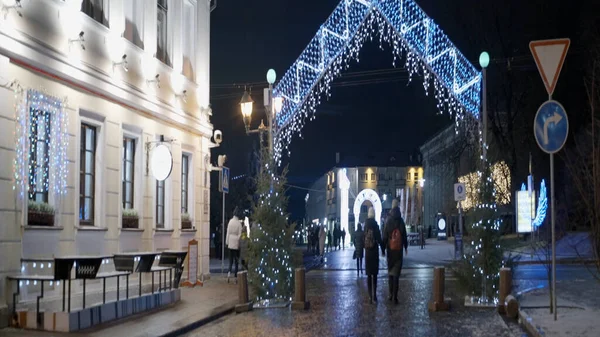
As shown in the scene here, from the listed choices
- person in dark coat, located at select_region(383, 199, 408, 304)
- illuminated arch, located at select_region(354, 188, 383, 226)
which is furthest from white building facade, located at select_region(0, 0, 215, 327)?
illuminated arch, located at select_region(354, 188, 383, 226)

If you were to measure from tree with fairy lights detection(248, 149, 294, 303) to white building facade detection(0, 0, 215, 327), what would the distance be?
3014 millimetres

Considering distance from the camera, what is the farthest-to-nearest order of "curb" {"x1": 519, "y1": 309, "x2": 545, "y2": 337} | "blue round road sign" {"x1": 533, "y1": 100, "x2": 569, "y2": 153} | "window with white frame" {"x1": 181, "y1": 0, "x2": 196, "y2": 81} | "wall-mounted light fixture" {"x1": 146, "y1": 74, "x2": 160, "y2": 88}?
"window with white frame" {"x1": 181, "y1": 0, "x2": 196, "y2": 81}
"wall-mounted light fixture" {"x1": 146, "y1": 74, "x2": 160, "y2": 88}
"blue round road sign" {"x1": 533, "y1": 100, "x2": 569, "y2": 153}
"curb" {"x1": 519, "y1": 309, "x2": 545, "y2": 337}

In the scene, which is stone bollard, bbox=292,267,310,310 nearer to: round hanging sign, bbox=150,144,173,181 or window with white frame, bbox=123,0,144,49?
round hanging sign, bbox=150,144,173,181

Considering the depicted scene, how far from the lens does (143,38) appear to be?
1802cm

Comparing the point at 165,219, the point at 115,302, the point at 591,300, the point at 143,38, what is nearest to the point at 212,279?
the point at 165,219

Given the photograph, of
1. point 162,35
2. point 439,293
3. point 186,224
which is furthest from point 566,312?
point 162,35

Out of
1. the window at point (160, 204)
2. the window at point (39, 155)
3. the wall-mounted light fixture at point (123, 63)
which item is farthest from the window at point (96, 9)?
the window at point (160, 204)

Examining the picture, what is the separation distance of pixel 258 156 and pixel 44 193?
5454 mm

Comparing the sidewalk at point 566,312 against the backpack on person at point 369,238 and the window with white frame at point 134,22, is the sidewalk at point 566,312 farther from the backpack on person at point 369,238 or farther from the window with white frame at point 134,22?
the window with white frame at point 134,22

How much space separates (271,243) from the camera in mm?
15844

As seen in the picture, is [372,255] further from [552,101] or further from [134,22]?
[134,22]

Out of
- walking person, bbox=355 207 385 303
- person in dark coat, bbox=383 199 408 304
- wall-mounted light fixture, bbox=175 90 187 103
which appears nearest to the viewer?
person in dark coat, bbox=383 199 408 304

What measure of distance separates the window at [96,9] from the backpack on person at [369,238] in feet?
22.7

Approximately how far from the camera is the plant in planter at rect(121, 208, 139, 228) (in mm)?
17016
